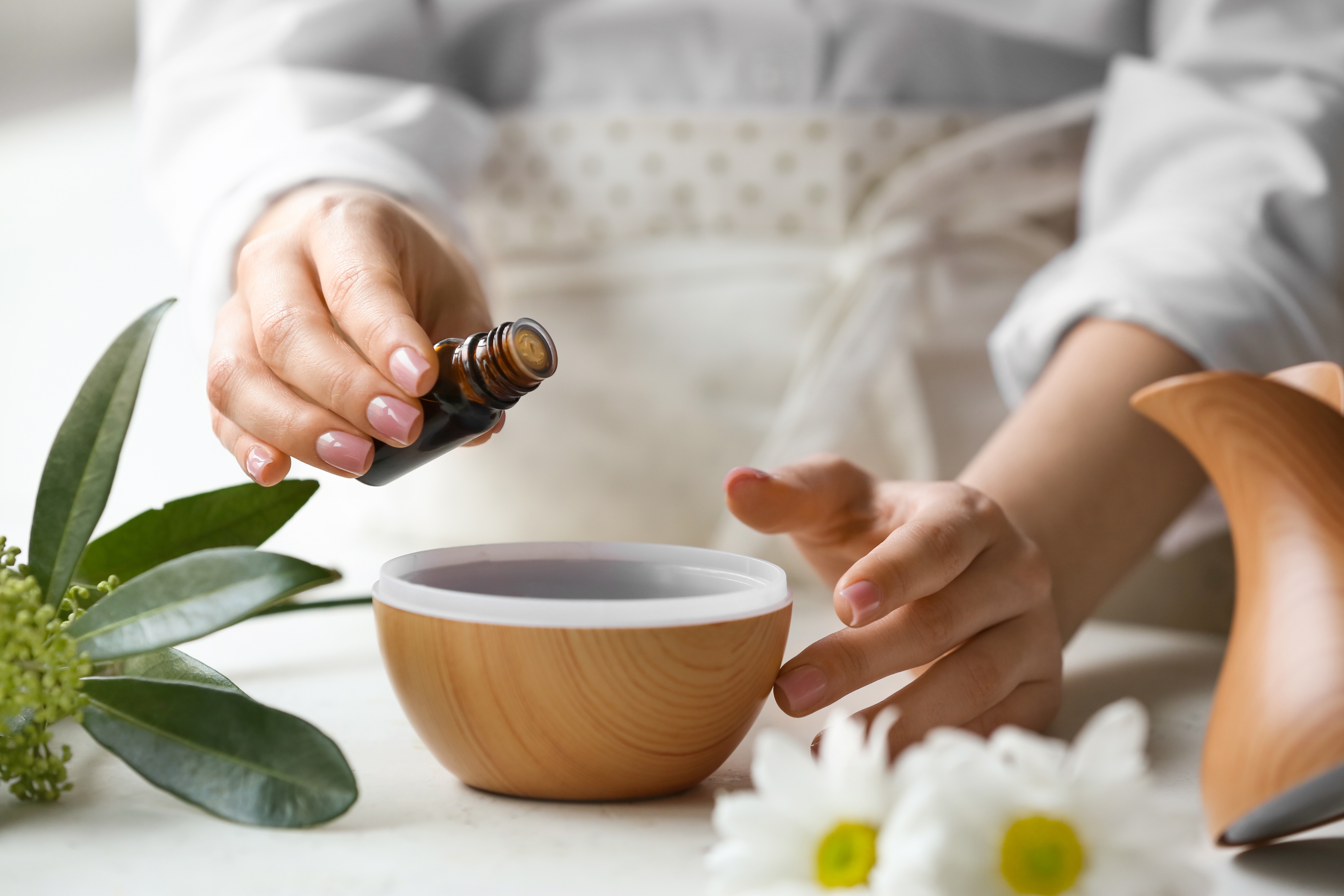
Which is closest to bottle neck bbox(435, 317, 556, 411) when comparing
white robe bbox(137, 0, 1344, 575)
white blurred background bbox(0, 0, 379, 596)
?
white robe bbox(137, 0, 1344, 575)

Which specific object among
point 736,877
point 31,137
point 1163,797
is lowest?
point 1163,797

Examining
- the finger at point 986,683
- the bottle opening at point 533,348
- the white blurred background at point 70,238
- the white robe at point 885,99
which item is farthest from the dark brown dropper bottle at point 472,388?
the white blurred background at point 70,238

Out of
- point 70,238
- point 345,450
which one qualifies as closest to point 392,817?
point 345,450

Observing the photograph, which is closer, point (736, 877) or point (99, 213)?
point (736, 877)

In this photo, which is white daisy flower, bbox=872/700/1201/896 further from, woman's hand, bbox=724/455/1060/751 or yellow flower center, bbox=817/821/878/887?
woman's hand, bbox=724/455/1060/751

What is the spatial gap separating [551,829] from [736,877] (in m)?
0.13

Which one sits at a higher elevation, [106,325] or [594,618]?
[106,325]

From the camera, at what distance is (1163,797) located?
46cm

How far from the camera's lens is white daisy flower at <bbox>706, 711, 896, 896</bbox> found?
285 millimetres

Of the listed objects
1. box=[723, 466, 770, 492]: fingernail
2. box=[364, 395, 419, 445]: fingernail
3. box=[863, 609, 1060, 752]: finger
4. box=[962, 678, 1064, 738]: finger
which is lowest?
box=[962, 678, 1064, 738]: finger

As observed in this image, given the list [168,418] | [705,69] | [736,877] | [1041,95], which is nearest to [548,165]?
[705,69]

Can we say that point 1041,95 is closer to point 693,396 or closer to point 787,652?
point 693,396

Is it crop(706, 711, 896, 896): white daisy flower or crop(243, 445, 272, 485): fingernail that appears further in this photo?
crop(243, 445, 272, 485): fingernail

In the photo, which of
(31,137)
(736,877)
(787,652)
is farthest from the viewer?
(31,137)
